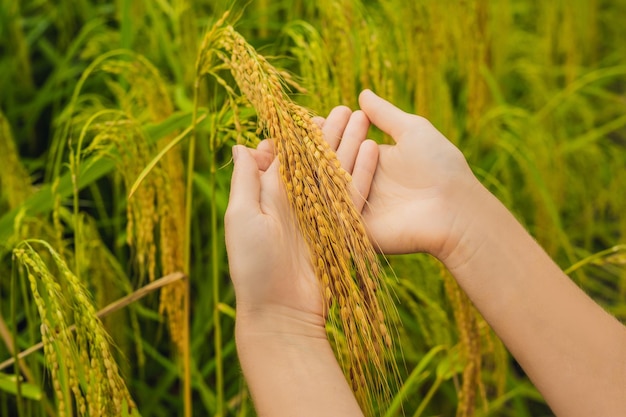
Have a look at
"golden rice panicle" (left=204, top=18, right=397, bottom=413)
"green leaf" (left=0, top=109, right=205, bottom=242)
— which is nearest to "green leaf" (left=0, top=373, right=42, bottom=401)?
"green leaf" (left=0, top=109, right=205, bottom=242)

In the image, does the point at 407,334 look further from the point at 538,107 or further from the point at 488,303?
the point at 538,107

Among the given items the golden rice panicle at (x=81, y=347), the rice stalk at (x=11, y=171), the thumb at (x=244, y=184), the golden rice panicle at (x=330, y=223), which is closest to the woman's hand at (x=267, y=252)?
the thumb at (x=244, y=184)

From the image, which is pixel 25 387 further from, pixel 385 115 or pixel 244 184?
pixel 385 115

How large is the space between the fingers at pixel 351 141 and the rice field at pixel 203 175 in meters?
0.11

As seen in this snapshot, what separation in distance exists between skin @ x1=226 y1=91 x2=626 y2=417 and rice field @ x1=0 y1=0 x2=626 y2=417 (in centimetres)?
9

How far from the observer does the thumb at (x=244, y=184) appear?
3.73 feet

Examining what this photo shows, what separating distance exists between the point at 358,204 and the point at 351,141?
151mm

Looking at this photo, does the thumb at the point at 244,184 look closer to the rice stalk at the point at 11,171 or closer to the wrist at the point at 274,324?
the wrist at the point at 274,324

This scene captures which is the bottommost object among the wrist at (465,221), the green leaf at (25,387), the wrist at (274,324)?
the green leaf at (25,387)

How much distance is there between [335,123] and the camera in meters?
1.34

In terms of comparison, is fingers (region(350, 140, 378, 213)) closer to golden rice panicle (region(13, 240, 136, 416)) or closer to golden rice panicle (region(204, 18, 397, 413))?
golden rice panicle (region(204, 18, 397, 413))

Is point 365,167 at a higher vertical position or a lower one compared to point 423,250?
higher

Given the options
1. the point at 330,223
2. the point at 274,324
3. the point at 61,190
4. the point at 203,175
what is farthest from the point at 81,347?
the point at 203,175

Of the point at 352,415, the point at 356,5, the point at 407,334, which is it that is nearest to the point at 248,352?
the point at 352,415
